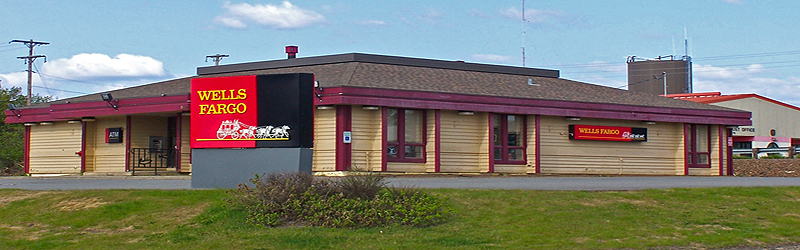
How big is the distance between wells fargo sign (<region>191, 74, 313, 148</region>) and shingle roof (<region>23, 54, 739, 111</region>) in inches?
316

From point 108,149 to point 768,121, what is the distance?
57.3 meters

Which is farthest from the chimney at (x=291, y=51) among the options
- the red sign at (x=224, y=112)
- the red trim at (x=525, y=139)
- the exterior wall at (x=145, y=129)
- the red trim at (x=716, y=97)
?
the red trim at (x=716, y=97)

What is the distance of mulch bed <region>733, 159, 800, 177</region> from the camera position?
34375 millimetres

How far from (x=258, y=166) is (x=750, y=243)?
9.20m

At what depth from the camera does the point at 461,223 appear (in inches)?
519

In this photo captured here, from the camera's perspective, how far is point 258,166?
16.7m

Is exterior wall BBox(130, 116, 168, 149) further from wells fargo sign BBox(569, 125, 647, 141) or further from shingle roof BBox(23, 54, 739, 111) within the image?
wells fargo sign BBox(569, 125, 647, 141)

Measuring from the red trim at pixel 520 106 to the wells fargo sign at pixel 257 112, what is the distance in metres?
7.43

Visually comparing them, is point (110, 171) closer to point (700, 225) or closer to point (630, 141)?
point (630, 141)

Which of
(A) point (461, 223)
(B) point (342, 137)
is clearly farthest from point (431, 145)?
(A) point (461, 223)

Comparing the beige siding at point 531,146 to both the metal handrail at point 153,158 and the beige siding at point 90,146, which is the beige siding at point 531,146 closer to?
the metal handrail at point 153,158

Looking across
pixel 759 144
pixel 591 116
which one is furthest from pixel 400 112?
pixel 759 144

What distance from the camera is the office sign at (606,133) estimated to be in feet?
95.1

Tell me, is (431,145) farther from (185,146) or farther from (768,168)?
(768,168)
